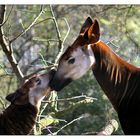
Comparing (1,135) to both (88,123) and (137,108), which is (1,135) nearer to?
(88,123)

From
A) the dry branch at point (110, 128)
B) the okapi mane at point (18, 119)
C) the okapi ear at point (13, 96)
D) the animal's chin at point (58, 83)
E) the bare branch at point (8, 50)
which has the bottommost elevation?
the dry branch at point (110, 128)

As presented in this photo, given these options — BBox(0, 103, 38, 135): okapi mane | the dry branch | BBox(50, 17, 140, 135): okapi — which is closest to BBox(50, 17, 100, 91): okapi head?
BBox(50, 17, 140, 135): okapi

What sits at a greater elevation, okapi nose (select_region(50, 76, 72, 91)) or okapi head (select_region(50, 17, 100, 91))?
okapi head (select_region(50, 17, 100, 91))

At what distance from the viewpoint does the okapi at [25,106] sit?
1924 millimetres

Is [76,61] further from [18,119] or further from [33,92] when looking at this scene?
[18,119]

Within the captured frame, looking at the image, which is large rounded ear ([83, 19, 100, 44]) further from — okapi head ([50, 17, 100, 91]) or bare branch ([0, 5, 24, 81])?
bare branch ([0, 5, 24, 81])

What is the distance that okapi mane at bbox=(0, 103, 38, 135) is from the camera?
194cm

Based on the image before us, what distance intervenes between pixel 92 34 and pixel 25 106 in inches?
16.5

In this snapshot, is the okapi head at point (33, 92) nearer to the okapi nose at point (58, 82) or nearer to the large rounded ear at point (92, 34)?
the okapi nose at point (58, 82)

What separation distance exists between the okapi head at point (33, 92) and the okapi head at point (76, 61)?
1.7 inches

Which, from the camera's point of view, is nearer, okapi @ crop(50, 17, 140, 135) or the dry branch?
okapi @ crop(50, 17, 140, 135)

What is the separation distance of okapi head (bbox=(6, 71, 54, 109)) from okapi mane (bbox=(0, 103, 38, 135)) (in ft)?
0.07

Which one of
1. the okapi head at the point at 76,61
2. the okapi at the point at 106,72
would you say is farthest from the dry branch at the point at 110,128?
the okapi head at the point at 76,61

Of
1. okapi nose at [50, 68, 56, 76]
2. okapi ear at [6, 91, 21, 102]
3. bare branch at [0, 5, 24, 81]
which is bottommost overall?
okapi ear at [6, 91, 21, 102]
